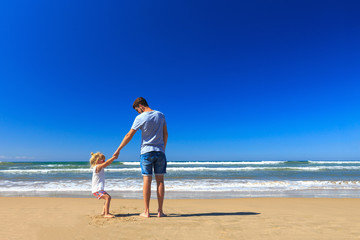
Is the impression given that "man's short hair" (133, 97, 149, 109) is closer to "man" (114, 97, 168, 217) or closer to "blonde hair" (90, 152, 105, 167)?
"man" (114, 97, 168, 217)

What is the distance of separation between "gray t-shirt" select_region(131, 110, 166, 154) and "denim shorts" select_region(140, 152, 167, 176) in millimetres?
68

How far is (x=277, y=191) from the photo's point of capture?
6.13 m

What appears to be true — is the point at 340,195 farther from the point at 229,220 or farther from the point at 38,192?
the point at 38,192

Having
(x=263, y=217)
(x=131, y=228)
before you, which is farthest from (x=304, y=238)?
(x=131, y=228)

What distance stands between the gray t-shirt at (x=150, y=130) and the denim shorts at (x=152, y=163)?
68 mm

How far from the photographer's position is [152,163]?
3162 millimetres

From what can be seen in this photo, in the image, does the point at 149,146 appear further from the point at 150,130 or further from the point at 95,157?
the point at 95,157

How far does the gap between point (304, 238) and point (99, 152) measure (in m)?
2.74

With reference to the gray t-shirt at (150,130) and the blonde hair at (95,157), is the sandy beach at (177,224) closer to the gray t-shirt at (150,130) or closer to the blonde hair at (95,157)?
the blonde hair at (95,157)

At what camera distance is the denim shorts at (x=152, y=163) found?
10.3 ft

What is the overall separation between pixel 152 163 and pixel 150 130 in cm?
45

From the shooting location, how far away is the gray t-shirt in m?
3.16

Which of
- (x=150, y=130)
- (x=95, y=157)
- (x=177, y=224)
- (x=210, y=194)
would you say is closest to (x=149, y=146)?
(x=150, y=130)

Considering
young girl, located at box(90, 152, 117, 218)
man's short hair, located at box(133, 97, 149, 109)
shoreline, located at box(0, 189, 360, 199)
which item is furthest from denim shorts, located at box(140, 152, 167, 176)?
shoreline, located at box(0, 189, 360, 199)
